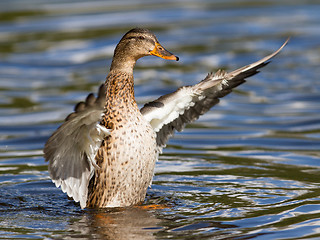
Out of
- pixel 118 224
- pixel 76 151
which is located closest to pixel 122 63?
pixel 76 151

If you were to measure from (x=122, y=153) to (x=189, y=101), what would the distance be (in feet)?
4.06

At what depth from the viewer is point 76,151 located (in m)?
7.16

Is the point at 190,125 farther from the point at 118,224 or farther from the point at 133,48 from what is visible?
the point at 118,224

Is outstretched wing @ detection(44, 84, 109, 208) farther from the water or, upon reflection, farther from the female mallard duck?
the water

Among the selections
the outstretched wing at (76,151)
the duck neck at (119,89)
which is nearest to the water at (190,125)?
the outstretched wing at (76,151)

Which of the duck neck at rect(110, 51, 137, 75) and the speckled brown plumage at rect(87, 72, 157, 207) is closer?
the speckled brown plumage at rect(87, 72, 157, 207)

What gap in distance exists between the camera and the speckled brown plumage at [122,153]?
24.7ft

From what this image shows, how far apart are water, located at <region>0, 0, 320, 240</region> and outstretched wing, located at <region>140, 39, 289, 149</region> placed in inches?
27.6

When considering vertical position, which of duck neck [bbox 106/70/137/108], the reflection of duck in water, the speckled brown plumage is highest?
duck neck [bbox 106/70/137/108]

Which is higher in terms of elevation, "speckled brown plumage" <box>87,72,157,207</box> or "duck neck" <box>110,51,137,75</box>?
"duck neck" <box>110,51,137,75</box>

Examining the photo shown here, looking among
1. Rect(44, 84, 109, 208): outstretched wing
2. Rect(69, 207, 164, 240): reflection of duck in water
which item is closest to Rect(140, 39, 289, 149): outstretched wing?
Rect(44, 84, 109, 208): outstretched wing

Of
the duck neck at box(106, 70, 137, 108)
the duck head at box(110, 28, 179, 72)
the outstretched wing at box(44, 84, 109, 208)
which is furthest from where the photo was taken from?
the duck head at box(110, 28, 179, 72)

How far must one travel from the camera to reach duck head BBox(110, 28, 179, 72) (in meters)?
7.85

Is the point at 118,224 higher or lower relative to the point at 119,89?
lower
